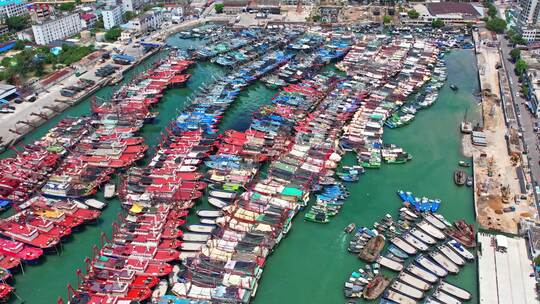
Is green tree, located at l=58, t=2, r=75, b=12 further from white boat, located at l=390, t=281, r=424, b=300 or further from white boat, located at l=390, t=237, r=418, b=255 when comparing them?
white boat, located at l=390, t=281, r=424, b=300

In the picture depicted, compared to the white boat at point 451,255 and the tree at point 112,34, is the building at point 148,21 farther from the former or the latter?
the white boat at point 451,255

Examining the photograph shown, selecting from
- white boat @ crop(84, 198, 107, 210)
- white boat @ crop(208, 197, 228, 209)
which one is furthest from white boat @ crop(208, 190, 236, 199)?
white boat @ crop(84, 198, 107, 210)

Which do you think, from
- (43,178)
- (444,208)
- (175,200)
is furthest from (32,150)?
(444,208)

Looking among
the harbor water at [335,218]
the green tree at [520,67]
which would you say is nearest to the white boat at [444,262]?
the harbor water at [335,218]

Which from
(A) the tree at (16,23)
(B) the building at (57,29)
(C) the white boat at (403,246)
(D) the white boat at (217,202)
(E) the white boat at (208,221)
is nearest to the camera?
(C) the white boat at (403,246)

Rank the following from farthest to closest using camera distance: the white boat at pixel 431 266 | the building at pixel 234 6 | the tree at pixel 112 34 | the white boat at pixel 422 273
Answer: the building at pixel 234 6, the tree at pixel 112 34, the white boat at pixel 431 266, the white boat at pixel 422 273
